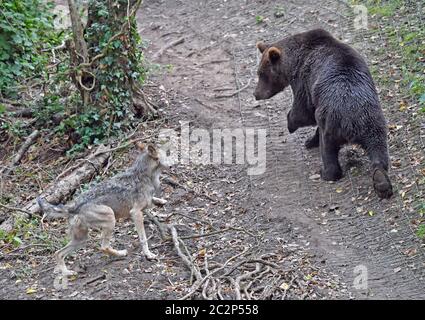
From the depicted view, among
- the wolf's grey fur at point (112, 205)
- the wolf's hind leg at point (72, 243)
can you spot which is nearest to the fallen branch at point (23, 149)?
the wolf's grey fur at point (112, 205)

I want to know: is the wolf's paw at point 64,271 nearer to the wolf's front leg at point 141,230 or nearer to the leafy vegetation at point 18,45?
the wolf's front leg at point 141,230

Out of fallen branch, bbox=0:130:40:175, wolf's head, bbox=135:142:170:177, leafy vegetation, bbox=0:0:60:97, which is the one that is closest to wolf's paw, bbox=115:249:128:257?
wolf's head, bbox=135:142:170:177

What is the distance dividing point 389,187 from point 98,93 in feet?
14.3

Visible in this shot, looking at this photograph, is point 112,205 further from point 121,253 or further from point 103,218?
point 121,253

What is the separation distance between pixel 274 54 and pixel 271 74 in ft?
1.20

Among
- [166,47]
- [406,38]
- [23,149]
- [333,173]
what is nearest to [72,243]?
[333,173]

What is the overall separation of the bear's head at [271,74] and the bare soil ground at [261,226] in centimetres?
41

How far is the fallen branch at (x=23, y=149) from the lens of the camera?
10.2 m

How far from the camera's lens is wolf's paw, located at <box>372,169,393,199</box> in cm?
812

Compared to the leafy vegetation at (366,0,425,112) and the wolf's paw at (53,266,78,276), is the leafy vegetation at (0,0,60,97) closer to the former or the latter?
the wolf's paw at (53,266,78,276)

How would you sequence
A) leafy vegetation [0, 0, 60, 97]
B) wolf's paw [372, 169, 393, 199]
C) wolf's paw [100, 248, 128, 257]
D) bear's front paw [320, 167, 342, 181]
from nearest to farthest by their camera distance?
wolf's paw [100, 248, 128, 257] < wolf's paw [372, 169, 393, 199] < bear's front paw [320, 167, 342, 181] < leafy vegetation [0, 0, 60, 97]

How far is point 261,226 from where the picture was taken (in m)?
8.32

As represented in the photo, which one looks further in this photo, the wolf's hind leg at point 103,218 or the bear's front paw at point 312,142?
the bear's front paw at point 312,142

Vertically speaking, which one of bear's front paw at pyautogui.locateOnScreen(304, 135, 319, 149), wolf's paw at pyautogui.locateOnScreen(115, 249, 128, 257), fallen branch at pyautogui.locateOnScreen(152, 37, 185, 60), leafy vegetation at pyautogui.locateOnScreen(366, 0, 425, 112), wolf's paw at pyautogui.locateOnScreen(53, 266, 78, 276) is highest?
wolf's paw at pyautogui.locateOnScreen(53, 266, 78, 276)
